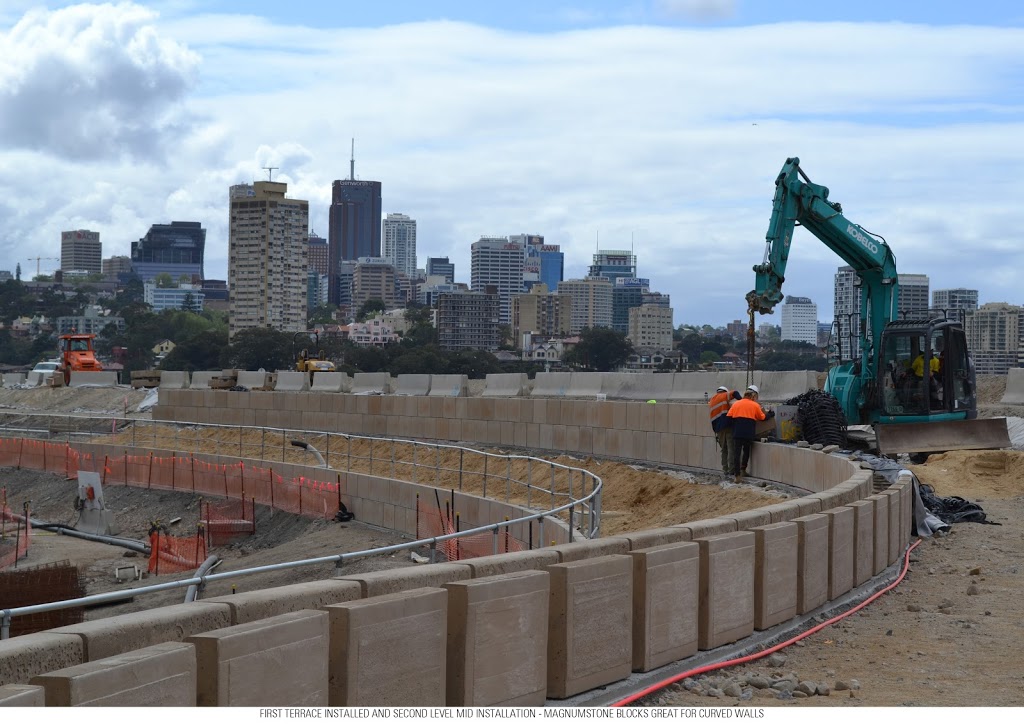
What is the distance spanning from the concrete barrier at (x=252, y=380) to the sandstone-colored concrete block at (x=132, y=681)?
4769cm

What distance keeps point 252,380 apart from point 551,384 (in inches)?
703

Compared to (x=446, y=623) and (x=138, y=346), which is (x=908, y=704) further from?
(x=138, y=346)

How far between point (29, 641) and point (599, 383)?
33.6 m

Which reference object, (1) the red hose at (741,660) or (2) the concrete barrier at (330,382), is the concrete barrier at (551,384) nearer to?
(2) the concrete barrier at (330,382)

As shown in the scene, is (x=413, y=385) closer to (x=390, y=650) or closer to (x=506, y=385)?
(x=506, y=385)

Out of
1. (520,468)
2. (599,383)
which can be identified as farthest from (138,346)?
(520,468)

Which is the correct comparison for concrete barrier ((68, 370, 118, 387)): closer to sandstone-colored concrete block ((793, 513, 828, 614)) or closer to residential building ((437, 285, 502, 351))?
sandstone-colored concrete block ((793, 513, 828, 614))

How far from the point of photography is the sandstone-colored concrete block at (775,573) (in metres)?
8.70

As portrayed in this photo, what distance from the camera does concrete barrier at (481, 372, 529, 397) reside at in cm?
4112

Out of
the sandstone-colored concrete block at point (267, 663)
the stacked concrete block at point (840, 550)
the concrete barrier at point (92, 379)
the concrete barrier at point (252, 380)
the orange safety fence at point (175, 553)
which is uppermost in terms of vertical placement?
the sandstone-colored concrete block at point (267, 663)

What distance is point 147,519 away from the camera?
104ft

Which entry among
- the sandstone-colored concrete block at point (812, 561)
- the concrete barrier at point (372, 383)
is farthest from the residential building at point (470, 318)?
the sandstone-colored concrete block at point (812, 561)

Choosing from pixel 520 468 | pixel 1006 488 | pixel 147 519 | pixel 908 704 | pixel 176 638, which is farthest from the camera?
pixel 147 519

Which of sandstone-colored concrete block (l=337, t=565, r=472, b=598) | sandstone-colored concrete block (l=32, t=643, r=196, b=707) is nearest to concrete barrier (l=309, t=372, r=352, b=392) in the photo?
sandstone-colored concrete block (l=337, t=565, r=472, b=598)
